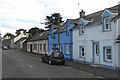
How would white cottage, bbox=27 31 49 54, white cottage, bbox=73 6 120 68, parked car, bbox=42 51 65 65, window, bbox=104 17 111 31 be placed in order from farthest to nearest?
white cottage, bbox=27 31 49 54 → parked car, bbox=42 51 65 65 → window, bbox=104 17 111 31 → white cottage, bbox=73 6 120 68

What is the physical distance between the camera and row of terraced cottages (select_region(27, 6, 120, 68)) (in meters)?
21.0

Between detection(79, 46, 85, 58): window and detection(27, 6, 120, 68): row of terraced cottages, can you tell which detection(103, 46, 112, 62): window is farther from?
detection(79, 46, 85, 58): window

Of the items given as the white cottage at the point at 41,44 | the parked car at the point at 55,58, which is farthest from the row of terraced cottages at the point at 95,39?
the white cottage at the point at 41,44

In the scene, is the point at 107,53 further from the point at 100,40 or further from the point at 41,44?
the point at 41,44

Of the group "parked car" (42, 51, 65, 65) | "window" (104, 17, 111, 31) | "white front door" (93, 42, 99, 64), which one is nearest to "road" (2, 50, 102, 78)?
"parked car" (42, 51, 65, 65)

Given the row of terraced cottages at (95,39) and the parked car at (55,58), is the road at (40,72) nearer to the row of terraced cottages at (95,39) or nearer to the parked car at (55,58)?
the parked car at (55,58)

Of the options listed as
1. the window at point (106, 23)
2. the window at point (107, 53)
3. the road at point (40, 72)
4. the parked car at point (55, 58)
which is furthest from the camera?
the parked car at point (55, 58)

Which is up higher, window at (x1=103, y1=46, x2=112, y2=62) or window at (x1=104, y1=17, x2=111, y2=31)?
window at (x1=104, y1=17, x2=111, y2=31)

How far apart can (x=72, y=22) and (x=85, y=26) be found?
5.79 m

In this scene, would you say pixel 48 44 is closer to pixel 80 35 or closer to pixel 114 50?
pixel 80 35

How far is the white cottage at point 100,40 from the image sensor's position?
68.6 ft

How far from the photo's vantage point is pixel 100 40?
23.7m

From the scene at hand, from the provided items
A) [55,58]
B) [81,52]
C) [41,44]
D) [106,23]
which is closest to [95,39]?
[106,23]

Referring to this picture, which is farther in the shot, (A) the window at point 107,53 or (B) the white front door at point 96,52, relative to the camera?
(B) the white front door at point 96,52
